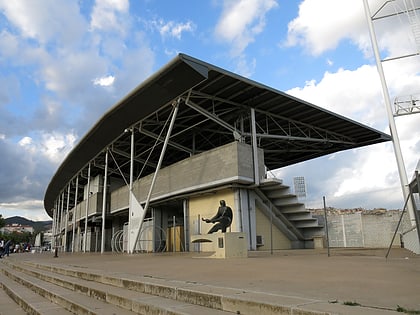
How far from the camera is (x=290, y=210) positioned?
22109 millimetres

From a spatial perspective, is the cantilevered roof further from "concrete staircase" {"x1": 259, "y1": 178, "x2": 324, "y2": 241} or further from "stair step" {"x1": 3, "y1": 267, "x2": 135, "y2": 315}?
"stair step" {"x1": 3, "y1": 267, "x2": 135, "y2": 315}

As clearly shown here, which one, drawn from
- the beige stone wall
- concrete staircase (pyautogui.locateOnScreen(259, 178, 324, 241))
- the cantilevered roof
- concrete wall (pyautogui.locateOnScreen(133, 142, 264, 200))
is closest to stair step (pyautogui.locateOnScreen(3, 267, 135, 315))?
the cantilevered roof

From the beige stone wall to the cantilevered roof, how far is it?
496 cm

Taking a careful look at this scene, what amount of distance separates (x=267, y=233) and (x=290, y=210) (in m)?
2.15

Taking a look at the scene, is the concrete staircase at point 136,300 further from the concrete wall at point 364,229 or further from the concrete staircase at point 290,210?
the concrete wall at point 364,229

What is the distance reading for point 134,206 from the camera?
76.8 ft

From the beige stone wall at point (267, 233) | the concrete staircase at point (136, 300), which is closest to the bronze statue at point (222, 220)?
the beige stone wall at point (267, 233)

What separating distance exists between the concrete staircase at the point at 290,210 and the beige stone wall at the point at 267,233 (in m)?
0.83

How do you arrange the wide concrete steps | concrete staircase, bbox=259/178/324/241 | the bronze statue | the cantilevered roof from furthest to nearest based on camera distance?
concrete staircase, bbox=259/178/324/241
the cantilevered roof
the bronze statue
the wide concrete steps

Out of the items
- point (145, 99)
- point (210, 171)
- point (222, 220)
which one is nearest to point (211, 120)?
point (210, 171)

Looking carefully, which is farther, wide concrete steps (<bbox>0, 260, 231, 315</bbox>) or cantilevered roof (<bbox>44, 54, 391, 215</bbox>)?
cantilevered roof (<bbox>44, 54, 391, 215</bbox>)

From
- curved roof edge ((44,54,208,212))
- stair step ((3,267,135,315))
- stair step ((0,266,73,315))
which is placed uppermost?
curved roof edge ((44,54,208,212))

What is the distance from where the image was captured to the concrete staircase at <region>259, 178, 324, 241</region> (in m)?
20.8

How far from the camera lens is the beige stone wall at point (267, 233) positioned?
21.0m
